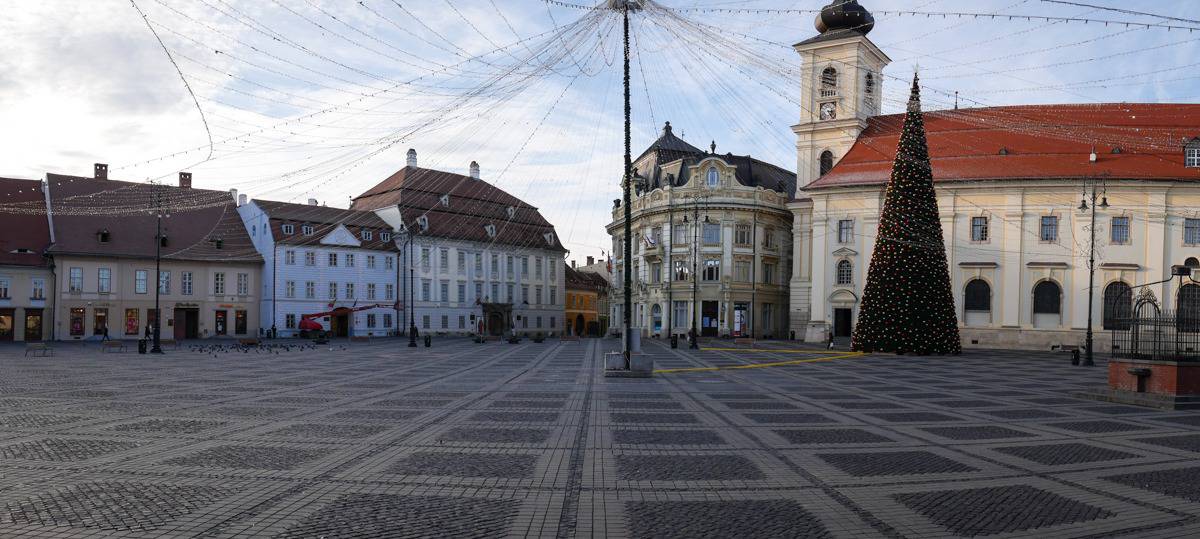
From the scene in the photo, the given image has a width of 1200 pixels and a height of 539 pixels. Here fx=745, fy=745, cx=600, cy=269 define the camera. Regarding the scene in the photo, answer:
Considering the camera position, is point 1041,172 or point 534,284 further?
point 534,284

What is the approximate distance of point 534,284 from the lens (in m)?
80.8

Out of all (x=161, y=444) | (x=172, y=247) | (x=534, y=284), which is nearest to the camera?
(x=161, y=444)

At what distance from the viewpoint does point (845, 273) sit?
59.0 meters

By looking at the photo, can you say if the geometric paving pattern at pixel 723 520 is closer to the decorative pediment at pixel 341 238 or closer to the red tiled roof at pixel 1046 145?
the red tiled roof at pixel 1046 145

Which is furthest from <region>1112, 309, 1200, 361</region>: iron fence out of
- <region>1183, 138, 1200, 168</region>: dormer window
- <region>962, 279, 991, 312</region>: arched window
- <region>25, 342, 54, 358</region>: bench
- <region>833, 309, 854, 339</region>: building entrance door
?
<region>25, 342, 54, 358</region>: bench

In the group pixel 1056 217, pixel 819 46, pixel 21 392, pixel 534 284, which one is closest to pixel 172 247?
pixel 534 284

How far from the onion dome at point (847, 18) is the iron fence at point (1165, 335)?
44015 millimetres

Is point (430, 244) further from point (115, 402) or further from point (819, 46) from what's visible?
point (115, 402)

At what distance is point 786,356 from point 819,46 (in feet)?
105

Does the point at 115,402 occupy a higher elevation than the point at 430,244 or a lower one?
lower

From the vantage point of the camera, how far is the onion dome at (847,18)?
2331 inches

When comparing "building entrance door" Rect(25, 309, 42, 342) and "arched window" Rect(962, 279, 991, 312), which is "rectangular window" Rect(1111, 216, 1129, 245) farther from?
"building entrance door" Rect(25, 309, 42, 342)

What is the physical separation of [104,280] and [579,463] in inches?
2313

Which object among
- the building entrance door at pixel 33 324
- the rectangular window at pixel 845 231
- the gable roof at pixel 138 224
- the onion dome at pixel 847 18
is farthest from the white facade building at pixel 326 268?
the onion dome at pixel 847 18
